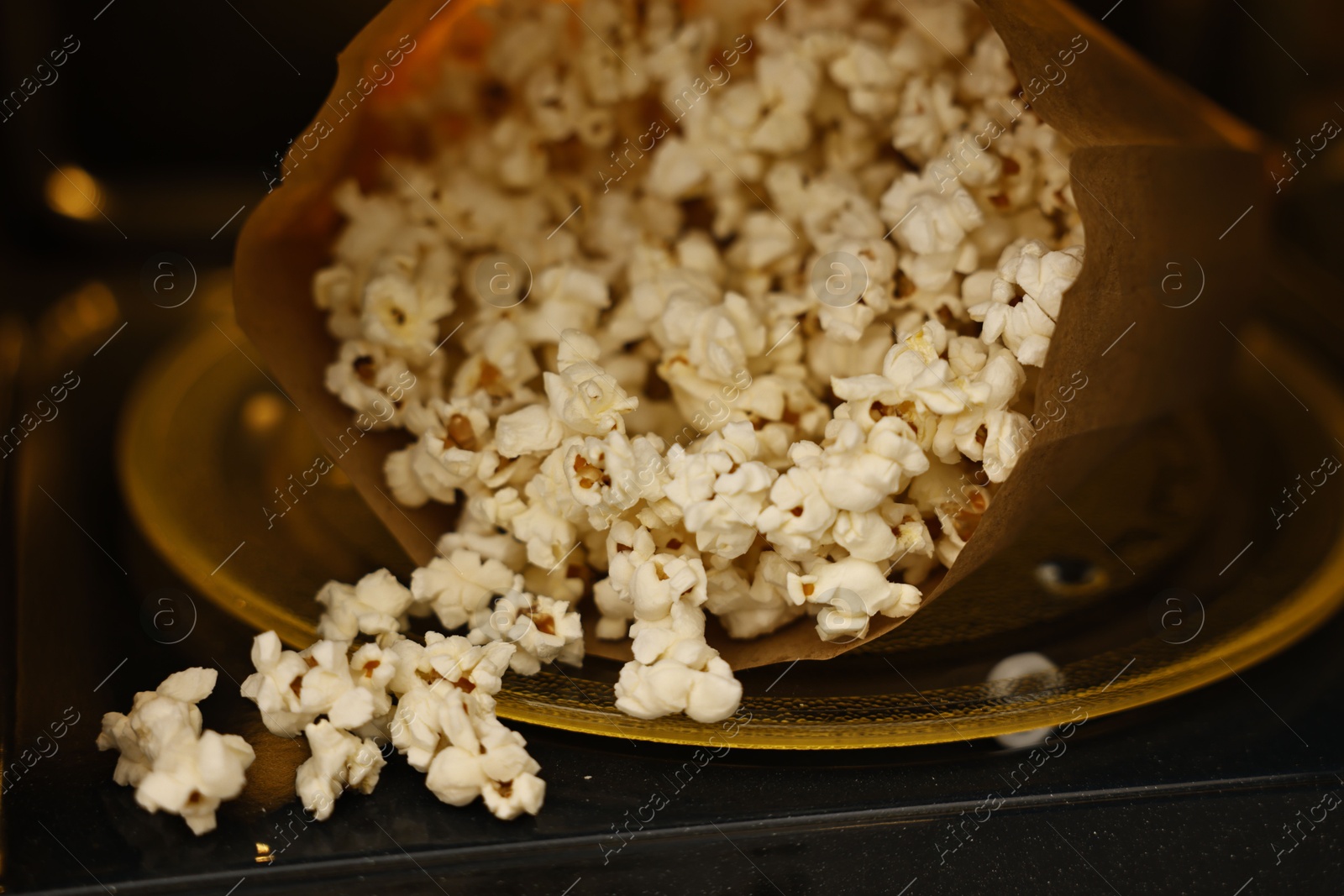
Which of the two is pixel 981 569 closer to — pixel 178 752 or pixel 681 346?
pixel 681 346

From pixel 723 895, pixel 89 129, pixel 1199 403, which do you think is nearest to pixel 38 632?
pixel 723 895

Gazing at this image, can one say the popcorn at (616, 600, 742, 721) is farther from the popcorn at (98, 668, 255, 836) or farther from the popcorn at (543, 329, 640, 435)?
the popcorn at (98, 668, 255, 836)

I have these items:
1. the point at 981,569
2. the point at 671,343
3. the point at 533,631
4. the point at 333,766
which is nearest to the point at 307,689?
the point at 333,766

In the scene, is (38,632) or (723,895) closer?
(723,895)

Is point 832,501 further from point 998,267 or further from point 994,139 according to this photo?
point 994,139

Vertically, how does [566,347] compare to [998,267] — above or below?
above

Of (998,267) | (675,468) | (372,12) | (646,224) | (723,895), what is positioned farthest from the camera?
(372,12)

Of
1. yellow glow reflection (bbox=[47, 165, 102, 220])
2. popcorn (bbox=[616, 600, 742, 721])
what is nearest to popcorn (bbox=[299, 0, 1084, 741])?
popcorn (bbox=[616, 600, 742, 721])
